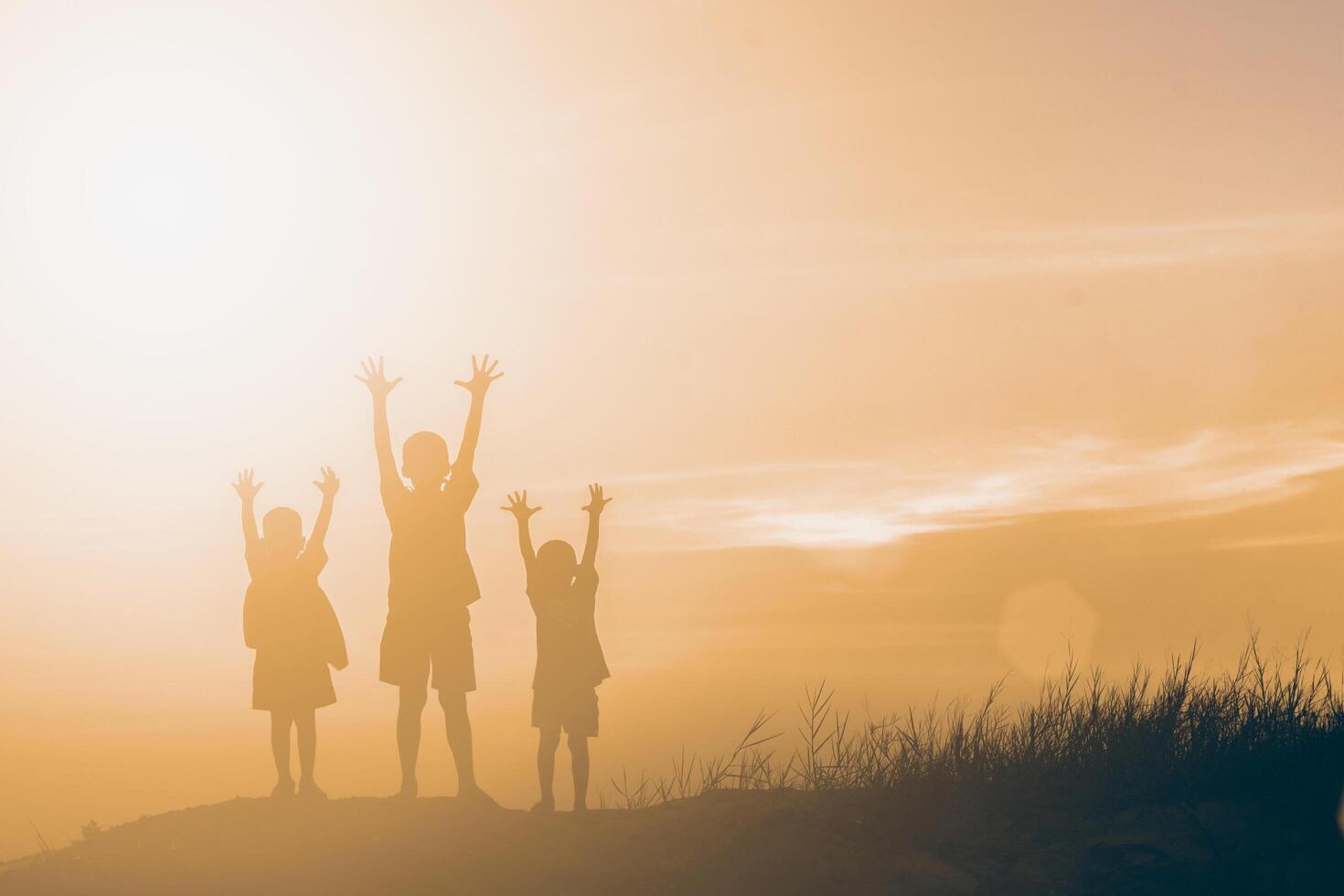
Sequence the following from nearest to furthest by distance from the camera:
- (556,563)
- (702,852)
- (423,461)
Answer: (702,852)
(556,563)
(423,461)

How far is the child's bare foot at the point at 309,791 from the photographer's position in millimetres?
10297

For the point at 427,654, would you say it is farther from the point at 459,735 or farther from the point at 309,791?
the point at 309,791

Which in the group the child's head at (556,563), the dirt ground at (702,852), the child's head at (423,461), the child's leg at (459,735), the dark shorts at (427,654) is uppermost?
the child's head at (423,461)

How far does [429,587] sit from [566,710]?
1437 mm

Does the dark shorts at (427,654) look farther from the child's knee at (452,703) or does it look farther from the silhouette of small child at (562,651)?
the silhouette of small child at (562,651)

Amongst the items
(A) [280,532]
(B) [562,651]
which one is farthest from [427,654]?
(A) [280,532]

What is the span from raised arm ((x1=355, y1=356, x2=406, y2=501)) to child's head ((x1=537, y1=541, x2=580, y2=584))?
125 cm

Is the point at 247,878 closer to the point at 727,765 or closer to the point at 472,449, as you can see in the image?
the point at 472,449

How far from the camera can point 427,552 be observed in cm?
1008

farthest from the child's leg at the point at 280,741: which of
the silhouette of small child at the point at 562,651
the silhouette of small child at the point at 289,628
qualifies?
the silhouette of small child at the point at 562,651

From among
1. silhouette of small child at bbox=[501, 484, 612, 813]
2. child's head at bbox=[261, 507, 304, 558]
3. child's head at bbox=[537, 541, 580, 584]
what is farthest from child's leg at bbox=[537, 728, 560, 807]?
child's head at bbox=[261, 507, 304, 558]

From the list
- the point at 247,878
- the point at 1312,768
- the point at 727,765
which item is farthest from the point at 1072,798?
the point at 247,878

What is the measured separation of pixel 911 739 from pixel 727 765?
1607 mm

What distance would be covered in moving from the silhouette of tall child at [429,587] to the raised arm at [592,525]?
94 cm
